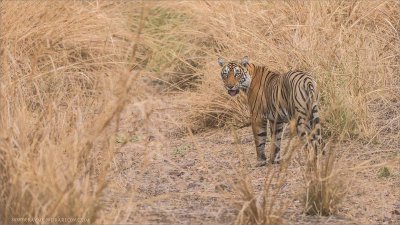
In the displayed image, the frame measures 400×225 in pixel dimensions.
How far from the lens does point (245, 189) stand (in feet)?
15.3

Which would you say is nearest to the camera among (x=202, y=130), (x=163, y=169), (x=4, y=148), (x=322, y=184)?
(x=4, y=148)

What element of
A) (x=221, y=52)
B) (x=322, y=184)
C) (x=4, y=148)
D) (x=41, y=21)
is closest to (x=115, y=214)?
(x=4, y=148)

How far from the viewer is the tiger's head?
7371 millimetres

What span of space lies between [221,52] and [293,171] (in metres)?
2.93

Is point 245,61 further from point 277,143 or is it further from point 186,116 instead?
point 186,116

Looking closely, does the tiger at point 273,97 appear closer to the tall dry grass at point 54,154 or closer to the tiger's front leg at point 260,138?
the tiger's front leg at point 260,138

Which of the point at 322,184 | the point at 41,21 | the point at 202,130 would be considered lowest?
the point at 202,130

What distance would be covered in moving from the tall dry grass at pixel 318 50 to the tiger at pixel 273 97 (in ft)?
1.96

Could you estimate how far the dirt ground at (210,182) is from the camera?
4.95 meters

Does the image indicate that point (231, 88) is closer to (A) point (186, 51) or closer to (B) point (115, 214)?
(A) point (186, 51)

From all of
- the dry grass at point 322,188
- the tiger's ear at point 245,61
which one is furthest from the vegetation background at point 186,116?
the tiger's ear at point 245,61

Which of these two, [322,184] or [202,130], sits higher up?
[322,184]

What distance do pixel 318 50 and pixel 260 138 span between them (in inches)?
56.5

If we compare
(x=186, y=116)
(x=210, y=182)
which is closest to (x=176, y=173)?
(x=210, y=182)
